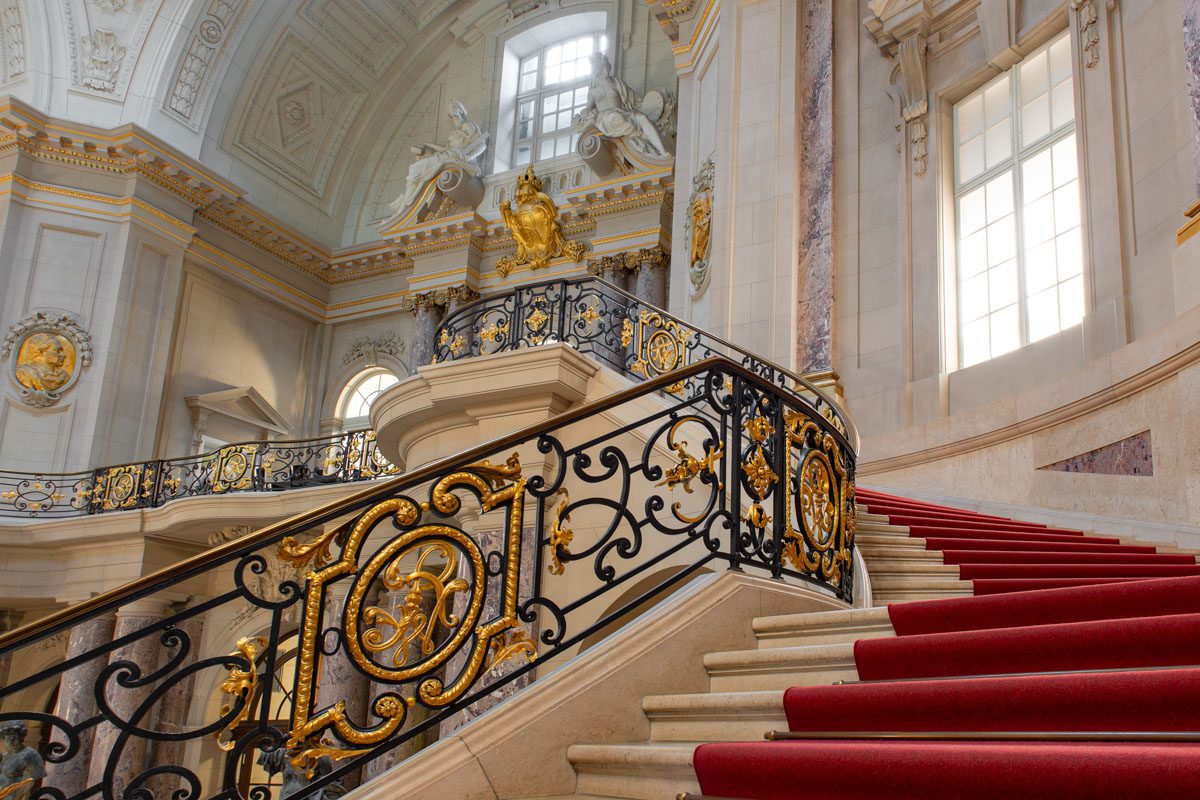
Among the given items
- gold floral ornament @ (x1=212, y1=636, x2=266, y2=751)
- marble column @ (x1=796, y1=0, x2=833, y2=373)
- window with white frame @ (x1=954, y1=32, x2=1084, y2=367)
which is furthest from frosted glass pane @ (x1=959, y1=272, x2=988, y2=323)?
gold floral ornament @ (x1=212, y1=636, x2=266, y2=751)

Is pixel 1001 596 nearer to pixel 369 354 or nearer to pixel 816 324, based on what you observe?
pixel 816 324

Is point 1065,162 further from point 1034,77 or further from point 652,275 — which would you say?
point 652,275

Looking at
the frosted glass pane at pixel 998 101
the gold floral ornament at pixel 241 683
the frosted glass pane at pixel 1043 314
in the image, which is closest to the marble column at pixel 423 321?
the frosted glass pane at pixel 998 101

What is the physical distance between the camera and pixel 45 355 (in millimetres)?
15641

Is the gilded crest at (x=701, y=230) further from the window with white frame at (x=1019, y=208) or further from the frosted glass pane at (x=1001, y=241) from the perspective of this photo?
the frosted glass pane at (x=1001, y=241)

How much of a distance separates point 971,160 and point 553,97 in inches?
423

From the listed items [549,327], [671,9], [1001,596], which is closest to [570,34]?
[671,9]

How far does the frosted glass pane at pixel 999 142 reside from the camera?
33.0 ft

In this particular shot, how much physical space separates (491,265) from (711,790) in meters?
16.1

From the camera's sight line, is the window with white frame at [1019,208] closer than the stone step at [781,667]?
No

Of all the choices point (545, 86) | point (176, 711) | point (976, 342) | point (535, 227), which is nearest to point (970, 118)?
point (976, 342)

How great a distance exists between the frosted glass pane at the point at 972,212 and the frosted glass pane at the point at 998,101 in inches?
29.6

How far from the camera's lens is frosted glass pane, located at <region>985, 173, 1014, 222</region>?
32.5ft

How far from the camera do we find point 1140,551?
5926 mm
